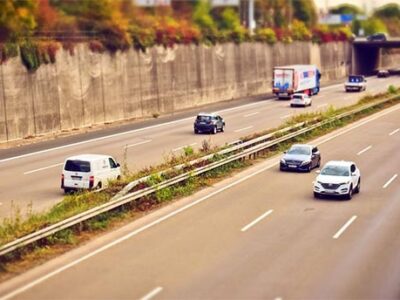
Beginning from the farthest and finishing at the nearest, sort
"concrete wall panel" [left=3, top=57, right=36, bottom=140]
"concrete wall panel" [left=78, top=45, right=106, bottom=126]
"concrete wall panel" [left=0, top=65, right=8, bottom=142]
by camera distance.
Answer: "concrete wall panel" [left=78, top=45, right=106, bottom=126] < "concrete wall panel" [left=3, top=57, right=36, bottom=140] < "concrete wall panel" [left=0, top=65, right=8, bottom=142]

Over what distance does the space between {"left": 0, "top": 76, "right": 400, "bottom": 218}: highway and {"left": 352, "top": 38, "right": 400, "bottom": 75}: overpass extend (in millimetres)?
A: 55686

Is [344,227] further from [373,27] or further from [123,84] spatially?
[373,27]

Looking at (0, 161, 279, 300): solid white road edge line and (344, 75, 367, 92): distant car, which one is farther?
(344, 75, 367, 92): distant car

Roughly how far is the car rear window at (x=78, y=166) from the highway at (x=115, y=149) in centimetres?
120

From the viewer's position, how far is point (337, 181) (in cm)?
3116

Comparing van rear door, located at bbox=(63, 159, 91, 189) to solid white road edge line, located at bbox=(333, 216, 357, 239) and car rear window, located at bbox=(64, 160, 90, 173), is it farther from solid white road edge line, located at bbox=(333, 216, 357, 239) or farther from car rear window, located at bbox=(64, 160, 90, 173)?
solid white road edge line, located at bbox=(333, 216, 357, 239)

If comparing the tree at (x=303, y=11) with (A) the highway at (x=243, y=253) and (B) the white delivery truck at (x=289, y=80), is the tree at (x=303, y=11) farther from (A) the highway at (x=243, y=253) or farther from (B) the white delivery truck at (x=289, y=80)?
(A) the highway at (x=243, y=253)

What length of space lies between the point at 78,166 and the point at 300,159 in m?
11.3

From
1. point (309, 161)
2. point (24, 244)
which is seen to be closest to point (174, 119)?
point (309, 161)

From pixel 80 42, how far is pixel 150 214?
37.7 meters

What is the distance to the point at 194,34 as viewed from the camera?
274 feet

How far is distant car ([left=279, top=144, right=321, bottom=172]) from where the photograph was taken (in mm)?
37781

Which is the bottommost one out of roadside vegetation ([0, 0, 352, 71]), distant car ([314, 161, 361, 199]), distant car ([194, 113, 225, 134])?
distant car ([194, 113, 225, 134])

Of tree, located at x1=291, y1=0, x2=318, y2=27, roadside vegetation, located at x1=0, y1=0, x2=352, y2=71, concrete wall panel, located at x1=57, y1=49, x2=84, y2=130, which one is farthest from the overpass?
concrete wall panel, located at x1=57, y1=49, x2=84, y2=130
